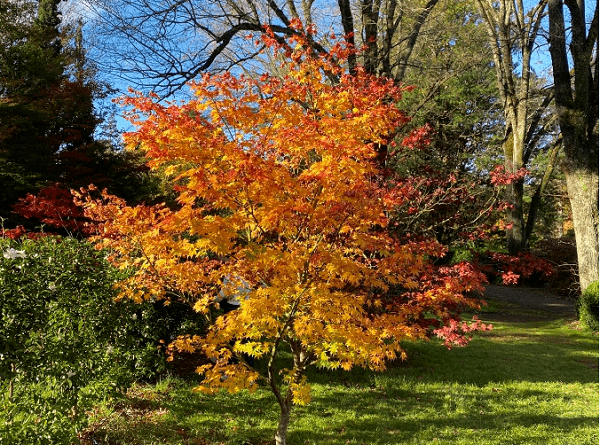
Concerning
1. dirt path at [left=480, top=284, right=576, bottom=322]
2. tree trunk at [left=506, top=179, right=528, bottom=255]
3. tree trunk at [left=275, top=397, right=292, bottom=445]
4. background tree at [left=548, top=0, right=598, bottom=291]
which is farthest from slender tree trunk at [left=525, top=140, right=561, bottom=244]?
tree trunk at [left=275, top=397, right=292, bottom=445]

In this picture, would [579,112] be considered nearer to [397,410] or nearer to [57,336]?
[397,410]

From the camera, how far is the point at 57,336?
4121 millimetres

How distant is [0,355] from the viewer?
13.1 ft

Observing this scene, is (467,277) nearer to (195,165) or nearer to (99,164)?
(195,165)

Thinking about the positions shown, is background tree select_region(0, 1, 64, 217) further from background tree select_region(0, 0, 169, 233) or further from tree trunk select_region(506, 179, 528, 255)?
tree trunk select_region(506, 179, 528, 255)

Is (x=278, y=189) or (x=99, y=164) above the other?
(x=99, y=164)

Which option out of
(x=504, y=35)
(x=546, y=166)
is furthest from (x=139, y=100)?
(x=546, y=166)

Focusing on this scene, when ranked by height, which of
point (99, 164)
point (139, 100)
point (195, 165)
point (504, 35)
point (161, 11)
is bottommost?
point (195, 165)

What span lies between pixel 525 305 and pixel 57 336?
17263mm

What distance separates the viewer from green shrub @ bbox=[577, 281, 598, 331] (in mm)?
11742

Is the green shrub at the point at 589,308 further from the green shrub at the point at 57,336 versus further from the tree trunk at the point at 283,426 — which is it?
the green shrub at the point at 57,336

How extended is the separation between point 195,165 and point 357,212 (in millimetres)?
1511

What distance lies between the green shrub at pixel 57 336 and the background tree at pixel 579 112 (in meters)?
10.5

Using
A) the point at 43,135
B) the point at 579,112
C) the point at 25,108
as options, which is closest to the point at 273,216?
the point at 579,112
